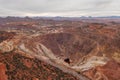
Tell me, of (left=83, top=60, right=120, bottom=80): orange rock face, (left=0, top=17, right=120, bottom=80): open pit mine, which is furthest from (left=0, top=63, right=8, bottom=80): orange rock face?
(left=83, top=60, right=120, bottom=80): orange rock face

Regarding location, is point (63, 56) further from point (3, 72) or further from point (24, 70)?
point (3, 72)

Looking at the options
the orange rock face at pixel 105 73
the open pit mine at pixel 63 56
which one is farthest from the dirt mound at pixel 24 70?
the orange rock face at pixel 105 73

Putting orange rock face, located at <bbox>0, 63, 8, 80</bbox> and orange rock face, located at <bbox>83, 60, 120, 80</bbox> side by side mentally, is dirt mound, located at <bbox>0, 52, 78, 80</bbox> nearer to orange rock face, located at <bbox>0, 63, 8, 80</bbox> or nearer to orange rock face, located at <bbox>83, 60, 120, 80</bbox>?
orange rock face, located at <bbox>0, 63, 8, 80</bbox>

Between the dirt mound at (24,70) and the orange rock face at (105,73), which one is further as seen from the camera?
the orange rock face at (105,73)

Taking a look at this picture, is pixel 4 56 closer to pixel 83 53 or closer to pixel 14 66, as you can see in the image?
pixel 14 66

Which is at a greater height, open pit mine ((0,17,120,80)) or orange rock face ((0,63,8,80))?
orange rock face ((0,63,8,80))

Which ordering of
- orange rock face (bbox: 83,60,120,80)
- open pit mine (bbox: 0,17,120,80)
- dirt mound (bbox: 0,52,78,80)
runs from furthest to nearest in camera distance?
orange rock face (bbox: 83,60,120,80) → open pit mine (bbox: 0,17,120,80) → dirt mound (bbox: 0,52,78,80)

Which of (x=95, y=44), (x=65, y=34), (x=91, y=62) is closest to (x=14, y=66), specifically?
(x=91, y=62)

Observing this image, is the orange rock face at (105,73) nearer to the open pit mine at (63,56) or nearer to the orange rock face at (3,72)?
the open pit mine at (63,56)
